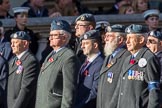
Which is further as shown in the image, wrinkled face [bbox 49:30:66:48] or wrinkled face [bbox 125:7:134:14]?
wrinkled face [bbox 125:7:134:14]

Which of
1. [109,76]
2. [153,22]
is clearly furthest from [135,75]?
[153,22]

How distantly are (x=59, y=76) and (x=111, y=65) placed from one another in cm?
64

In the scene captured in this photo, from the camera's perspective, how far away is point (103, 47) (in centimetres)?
1121

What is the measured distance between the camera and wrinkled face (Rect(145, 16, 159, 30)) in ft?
42.2

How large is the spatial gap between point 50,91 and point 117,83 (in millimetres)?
812

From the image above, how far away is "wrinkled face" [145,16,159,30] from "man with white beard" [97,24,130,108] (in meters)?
2.06

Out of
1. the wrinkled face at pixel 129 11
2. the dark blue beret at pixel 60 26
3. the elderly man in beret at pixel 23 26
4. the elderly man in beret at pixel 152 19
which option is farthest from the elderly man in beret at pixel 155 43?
the wrinkled face at pixel 129 11

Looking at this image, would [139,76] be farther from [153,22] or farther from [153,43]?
[153,22]

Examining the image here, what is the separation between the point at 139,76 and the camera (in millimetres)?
9836

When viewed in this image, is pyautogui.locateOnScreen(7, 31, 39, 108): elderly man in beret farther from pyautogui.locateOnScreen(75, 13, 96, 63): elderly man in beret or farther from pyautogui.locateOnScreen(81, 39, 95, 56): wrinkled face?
pyautogui.locateOnScreen(81, 39, 95, 56): wrinkled face

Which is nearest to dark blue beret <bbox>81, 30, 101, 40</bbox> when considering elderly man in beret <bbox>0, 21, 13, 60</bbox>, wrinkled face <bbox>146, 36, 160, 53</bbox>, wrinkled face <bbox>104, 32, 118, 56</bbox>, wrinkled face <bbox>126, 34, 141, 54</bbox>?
wrinkled face <bbox>104, 32, 118, 56</bbox>

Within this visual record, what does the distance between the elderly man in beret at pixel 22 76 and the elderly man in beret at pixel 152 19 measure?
2277 mm

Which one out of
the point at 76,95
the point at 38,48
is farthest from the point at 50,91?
the point at 38,48

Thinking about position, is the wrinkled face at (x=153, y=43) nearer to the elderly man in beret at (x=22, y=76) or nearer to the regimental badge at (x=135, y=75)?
the regimental badge at (x=135, y=75)
